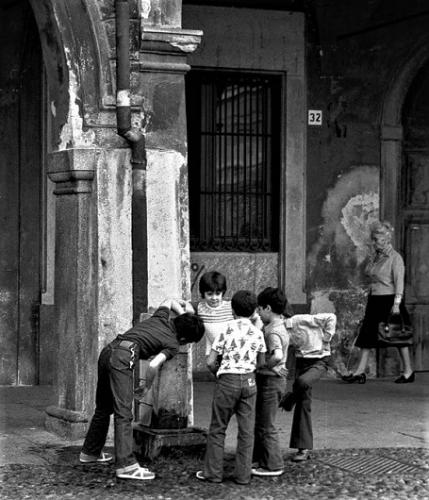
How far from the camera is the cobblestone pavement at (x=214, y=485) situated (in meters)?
7.57

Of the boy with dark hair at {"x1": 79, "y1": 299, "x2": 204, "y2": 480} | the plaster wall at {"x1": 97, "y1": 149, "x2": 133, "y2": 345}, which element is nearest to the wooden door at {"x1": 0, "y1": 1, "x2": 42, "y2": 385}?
the plaster wall at {"x1": 97, "y1": 149, "x2": 133, "y2": 345}

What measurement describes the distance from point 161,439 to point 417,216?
6.26 m

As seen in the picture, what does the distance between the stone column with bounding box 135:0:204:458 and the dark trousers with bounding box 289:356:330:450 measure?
1.17 m

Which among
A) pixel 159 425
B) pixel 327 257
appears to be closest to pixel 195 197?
pixel 327 257

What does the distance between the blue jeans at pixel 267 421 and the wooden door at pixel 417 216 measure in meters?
5.88

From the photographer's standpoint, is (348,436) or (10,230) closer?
(348,436)

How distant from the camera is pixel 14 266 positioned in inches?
492

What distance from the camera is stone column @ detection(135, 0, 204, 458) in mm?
9141

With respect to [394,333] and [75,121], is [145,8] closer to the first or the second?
[75,121]

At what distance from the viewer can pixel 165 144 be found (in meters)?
9.26

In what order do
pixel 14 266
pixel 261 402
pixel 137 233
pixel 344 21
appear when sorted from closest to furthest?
pixel 261 402, pixel 137 233, pixel 14 266, pixel 344 21

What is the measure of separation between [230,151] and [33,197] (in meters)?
2.09

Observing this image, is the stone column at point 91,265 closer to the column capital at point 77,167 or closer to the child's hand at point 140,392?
the column capital at point 77,167

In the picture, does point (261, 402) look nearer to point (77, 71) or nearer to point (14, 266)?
point (77, 71)
